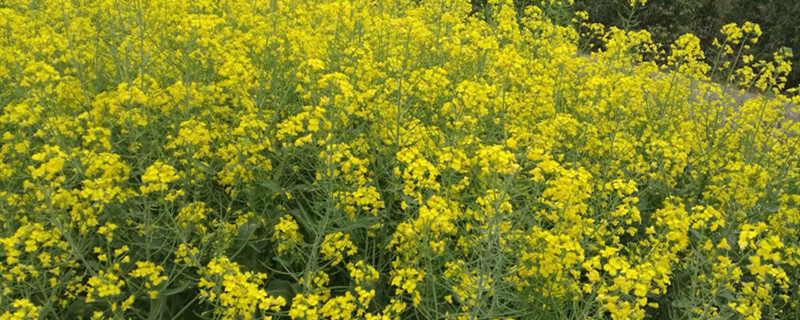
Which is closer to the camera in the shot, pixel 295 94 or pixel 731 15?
pixel 295 94

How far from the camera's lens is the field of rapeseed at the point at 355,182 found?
8.46 feet

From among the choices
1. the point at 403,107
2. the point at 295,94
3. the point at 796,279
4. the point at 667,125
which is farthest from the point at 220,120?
the point at 796,279

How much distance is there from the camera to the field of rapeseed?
258 centimetres

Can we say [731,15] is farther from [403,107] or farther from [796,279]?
[403,107]

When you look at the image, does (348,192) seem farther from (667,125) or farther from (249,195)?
(667,125)

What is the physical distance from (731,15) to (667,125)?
10262mm

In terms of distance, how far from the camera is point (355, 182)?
10.6 feet

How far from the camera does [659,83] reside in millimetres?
5199

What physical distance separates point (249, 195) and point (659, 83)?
3.67 metres

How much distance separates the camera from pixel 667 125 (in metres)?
4.60

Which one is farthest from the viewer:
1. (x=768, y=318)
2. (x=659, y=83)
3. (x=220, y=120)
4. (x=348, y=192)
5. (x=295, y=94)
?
(x=659, y=83)

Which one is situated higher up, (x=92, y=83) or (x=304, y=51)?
(x=304, y=51)

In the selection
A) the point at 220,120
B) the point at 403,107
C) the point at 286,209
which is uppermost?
the point at 403,107

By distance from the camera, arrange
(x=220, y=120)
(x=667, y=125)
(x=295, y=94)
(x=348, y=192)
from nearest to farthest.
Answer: (x=348, y=192)
(x=220, y=120)
(x=295, y=94)
(x=667, y=125)
